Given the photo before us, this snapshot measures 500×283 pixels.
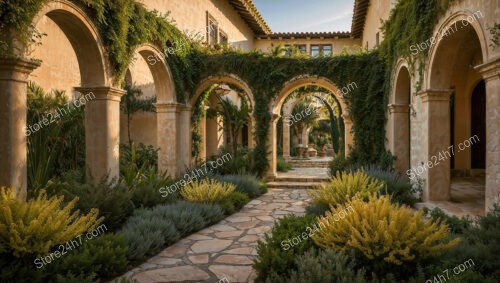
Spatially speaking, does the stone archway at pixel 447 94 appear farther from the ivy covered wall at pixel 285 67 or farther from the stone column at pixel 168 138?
the stone column at pixel 168 138

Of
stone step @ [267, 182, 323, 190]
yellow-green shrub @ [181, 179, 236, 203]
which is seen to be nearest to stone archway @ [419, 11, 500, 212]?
stone step @ [267, 182, 323, 190]

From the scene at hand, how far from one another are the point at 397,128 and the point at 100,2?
8063mm

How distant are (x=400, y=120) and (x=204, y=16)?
894cm

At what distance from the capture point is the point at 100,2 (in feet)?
21.7

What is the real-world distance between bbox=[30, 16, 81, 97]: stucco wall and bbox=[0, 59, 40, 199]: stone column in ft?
14.6

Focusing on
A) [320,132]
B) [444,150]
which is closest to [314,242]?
[444,150]

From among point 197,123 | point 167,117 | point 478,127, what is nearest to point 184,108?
point 167,117

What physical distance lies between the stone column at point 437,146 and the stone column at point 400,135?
2.17 m

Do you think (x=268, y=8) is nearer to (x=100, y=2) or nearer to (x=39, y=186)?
(x=100, y=2)

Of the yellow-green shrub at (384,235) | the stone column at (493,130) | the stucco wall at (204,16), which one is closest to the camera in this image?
the yellow-green shrub at (384,235)

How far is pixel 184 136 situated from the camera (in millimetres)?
11719

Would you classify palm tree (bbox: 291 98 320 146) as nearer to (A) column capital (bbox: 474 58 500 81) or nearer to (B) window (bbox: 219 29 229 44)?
(B) window (bbox: 219 29 229 44)

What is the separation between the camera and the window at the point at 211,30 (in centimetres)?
1482

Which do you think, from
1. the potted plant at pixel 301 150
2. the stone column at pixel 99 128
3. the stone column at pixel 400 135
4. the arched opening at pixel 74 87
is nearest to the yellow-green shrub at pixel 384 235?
the arched opening at pixel 74 87
